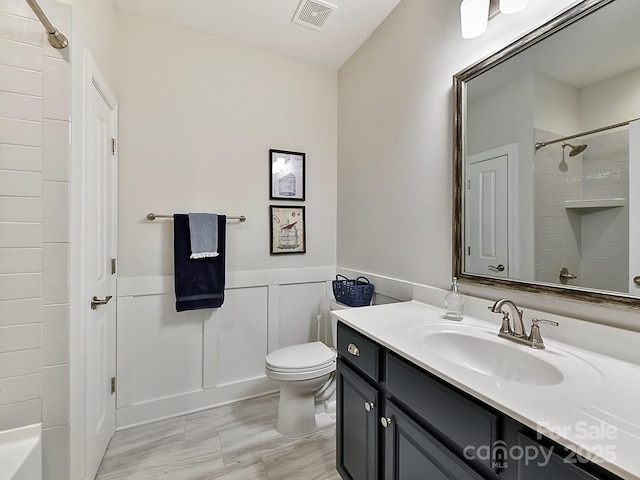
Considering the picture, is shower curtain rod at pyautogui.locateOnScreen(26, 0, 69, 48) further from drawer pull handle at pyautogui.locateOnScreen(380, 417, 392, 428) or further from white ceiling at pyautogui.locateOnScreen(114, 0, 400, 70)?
drawer pull handle at pyautogui.locateOnScreen(380, 417, 392, 428)

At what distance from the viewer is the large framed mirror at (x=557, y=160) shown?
885mm

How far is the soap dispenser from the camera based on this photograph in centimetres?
127

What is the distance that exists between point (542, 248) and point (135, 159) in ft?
7.32

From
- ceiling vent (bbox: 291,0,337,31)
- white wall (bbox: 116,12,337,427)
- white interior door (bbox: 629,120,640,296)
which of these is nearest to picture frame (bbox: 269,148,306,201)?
white wall (bbox: 116,12,337,427)

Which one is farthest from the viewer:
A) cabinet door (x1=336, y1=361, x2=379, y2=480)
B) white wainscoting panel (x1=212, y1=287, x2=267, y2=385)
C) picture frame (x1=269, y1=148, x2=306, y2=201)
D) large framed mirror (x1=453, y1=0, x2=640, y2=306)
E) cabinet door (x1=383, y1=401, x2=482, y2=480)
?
picture frame (x1=269, y1=148, x2=306, y2=201)

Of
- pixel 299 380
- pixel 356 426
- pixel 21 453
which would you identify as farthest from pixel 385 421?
pixel 21 453

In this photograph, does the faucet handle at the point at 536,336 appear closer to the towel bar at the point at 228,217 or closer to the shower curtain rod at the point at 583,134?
the shower curtain rod at the point at 583,134

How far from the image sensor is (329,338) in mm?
2418

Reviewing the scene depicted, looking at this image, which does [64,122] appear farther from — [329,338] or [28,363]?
[329,338]

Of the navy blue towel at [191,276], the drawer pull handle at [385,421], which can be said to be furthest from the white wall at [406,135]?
the navy blue towel at [191,276]

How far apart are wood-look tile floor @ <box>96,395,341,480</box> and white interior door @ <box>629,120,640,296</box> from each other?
150 centimetres

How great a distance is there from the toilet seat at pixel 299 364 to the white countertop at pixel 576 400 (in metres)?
0.78

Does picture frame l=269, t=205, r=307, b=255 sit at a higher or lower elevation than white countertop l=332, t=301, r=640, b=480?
higher

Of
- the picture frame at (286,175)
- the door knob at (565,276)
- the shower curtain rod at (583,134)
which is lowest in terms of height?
the door knob at (565,276)
